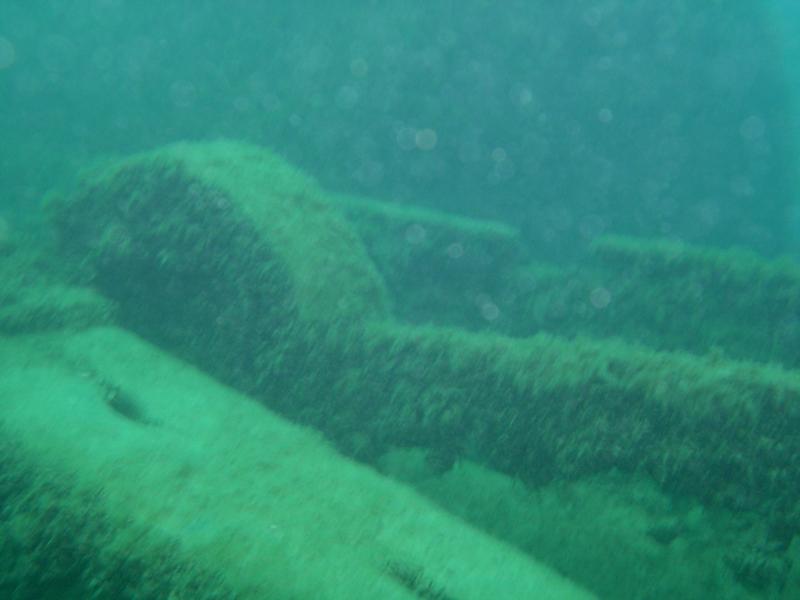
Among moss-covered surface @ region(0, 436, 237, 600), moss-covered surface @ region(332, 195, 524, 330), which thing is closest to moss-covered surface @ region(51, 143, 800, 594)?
moss-covered surface @ region(0, 436, 237, 600)

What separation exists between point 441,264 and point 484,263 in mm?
643

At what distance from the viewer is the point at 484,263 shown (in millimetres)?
7957

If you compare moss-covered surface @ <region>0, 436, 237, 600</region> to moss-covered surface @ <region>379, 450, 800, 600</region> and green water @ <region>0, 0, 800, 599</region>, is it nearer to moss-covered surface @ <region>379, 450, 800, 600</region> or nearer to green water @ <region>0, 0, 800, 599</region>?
green water @ <region>0, 0, 800, 599</region>

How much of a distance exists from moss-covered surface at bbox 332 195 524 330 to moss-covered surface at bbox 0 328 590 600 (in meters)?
4.56

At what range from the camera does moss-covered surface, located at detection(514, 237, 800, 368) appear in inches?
249

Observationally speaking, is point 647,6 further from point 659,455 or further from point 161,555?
point 161,555

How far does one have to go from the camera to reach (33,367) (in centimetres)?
353

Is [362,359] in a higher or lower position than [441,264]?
higher

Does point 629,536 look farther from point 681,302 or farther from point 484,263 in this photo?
point 484,263

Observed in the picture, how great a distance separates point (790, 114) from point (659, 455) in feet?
56.9

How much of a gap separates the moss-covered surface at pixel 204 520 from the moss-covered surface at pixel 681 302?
4703 millimetres

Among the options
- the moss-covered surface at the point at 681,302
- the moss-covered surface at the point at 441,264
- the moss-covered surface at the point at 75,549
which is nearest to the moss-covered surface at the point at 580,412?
the moss-covered surface at the point at 75,549

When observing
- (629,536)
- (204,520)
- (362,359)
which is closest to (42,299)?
(362,359)

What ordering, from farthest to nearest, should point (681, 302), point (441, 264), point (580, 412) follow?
point (441, 264)
point (681, 302)
point (580, 412)
